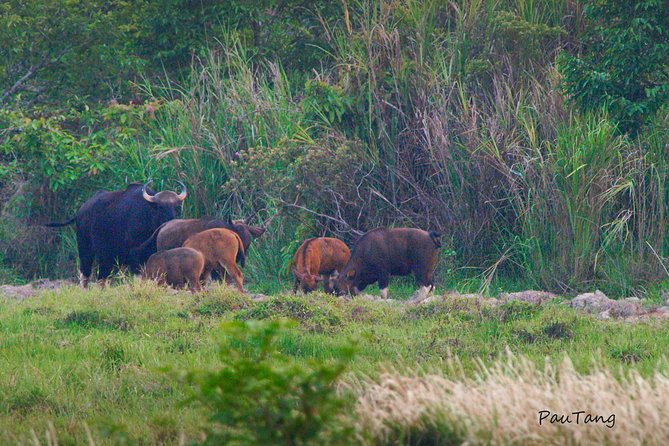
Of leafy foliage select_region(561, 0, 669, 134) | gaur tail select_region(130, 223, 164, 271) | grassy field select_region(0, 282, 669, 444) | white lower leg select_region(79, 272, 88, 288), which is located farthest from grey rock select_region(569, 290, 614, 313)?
white lower leg select_region(79, 272, 88, 288)

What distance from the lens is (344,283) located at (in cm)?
1221

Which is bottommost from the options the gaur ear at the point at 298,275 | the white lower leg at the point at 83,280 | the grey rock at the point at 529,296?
the white lower leg at the point at 83,280

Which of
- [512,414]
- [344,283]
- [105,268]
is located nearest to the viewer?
[512,414]

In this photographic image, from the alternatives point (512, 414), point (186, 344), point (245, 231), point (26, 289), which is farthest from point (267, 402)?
point (26, 289)

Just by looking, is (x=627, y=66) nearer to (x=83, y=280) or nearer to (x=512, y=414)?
(x=512, y=414)

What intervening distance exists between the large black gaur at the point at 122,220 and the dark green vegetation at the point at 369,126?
1276 mm

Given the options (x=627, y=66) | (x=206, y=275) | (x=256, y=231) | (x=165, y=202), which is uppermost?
(x=627, y=66)

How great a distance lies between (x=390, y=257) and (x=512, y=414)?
764 centimetres

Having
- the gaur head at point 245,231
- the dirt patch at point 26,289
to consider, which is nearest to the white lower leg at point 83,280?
the dirt patch at point 26,289

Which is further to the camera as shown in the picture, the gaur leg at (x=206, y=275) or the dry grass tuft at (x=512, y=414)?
the gaur leg at (x=206, y=275)

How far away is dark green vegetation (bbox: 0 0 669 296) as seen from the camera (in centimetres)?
1185

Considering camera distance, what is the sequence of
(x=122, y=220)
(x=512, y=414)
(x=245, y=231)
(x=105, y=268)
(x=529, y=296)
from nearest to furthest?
(x=512, y=414)
(x=529, y=296)
(x=245, y=231)
(x=122, y=220)
(x=105, y=268)

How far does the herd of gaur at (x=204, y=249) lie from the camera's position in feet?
39.3

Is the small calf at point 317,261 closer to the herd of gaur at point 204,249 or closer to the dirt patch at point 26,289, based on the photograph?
the herd of gaur at point 204,249
